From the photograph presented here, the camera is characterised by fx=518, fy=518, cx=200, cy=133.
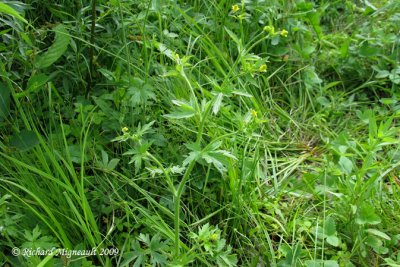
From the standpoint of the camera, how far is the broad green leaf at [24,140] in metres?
1.46

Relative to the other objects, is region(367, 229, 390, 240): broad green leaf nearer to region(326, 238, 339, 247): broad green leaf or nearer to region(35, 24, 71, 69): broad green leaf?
region(326, 238, 339, 247): broad green leaf

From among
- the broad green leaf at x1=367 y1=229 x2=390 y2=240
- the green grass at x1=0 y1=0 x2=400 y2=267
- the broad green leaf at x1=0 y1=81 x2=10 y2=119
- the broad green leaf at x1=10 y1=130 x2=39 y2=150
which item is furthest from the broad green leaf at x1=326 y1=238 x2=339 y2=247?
the broad green leaf at x1=0 y1=81 x2=10 y2=119

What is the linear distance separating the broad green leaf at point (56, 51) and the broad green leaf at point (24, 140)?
219 mm

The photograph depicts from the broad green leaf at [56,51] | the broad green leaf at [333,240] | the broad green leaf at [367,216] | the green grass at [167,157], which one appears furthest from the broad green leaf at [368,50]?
the broad green leaf at [56,51]

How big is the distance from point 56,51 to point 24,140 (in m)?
0.29

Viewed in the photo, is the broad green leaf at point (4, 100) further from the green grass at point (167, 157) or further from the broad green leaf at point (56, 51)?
the broad green leaf at point (56, 51)

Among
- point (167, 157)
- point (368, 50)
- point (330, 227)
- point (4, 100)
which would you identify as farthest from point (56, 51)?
point (368, 50)

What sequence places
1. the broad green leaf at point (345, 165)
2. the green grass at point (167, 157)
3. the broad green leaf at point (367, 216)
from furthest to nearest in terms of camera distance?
the broad green leaf at point (345, 165) → the broad green leaf at point (367, 216) → the green grass at point (167, 157)

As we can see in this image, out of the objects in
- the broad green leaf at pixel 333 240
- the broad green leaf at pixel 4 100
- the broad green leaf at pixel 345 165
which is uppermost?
the broad green leaf at pixel 4 100

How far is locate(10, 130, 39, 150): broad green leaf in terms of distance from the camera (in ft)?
4.79

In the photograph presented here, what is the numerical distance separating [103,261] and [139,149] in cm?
33

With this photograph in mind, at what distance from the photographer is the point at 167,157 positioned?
1.62 metres

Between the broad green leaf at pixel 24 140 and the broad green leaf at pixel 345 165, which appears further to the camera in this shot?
the broad green leaf at pixel 345 165

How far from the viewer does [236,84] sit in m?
1.89
